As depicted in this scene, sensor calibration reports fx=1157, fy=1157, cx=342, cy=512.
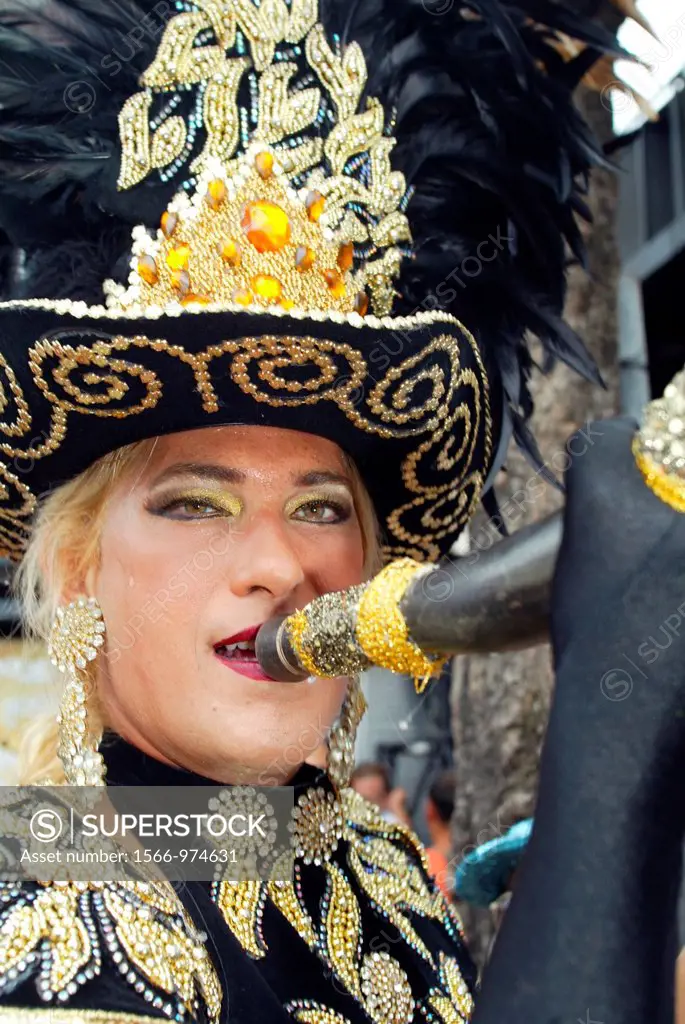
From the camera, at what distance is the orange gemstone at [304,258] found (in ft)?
6.56

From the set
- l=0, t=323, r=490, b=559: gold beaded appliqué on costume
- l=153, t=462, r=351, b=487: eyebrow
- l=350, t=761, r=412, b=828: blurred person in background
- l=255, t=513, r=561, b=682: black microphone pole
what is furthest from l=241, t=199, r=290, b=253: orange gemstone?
l=350, t=761, r=412, b=828: blurred person in background

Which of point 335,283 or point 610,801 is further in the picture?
point 335,283

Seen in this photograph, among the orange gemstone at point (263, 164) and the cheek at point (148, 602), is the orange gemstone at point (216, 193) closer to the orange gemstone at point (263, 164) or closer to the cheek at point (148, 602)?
the orange gemstone at point (263, 164)

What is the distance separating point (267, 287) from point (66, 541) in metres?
0.61

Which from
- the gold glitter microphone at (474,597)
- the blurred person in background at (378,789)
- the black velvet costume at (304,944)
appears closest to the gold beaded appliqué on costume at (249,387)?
the black velvet costume at (304,944)

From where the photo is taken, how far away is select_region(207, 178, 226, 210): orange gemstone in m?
1.98

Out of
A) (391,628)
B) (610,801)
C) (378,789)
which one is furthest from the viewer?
(378,789)

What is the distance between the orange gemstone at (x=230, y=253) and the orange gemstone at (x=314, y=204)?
17 cm

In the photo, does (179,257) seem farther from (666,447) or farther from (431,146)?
(666,447)

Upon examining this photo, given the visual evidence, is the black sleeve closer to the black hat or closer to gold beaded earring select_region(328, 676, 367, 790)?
the black hat

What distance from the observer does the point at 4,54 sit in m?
2.11

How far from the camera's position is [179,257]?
77.5 inches

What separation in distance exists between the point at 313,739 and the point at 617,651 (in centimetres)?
117

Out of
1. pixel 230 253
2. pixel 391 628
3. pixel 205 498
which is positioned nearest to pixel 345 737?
pixel 205 498
